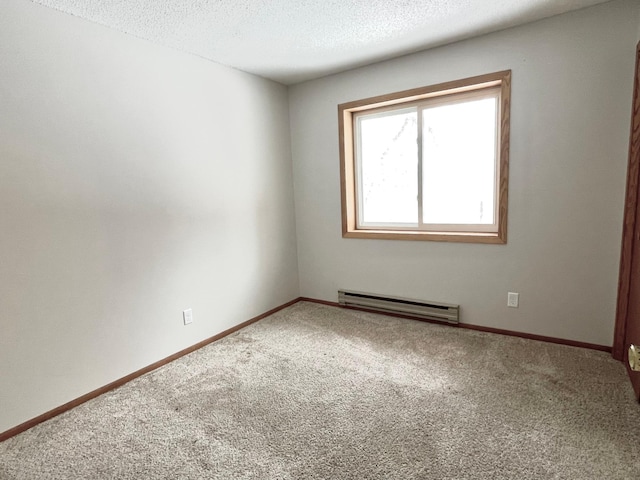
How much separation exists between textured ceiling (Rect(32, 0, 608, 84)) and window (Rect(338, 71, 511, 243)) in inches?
16.5

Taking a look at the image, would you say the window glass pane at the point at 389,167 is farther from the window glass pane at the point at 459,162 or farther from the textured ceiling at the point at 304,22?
the textured ceiling at the point at 304,22

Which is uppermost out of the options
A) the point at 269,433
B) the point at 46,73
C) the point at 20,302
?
the point at 46,73

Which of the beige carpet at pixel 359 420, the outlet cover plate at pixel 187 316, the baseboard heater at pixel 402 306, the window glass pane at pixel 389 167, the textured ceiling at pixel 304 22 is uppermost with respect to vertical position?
the textured ceiling at pixel 304 22

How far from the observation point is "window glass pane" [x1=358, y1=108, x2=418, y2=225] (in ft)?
10.8

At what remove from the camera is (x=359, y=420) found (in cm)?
186

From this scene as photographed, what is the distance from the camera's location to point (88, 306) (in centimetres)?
217

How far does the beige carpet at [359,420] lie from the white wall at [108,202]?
1.07 feet

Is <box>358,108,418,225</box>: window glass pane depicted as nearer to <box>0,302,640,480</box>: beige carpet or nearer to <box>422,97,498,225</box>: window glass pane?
<box>422,97,498,225</box>: window glass pane

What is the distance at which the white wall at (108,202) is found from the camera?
6.14 ft

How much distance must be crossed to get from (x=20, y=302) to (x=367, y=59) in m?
3.05

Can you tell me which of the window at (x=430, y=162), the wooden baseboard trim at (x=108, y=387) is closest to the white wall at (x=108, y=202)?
the wooden baseboard trim at (x=108, y=387)

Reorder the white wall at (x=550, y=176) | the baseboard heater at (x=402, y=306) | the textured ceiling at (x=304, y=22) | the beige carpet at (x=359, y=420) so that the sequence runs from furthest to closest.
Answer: the baseboard heater at (x=402, y=306), the white wall at (x=550, y=176), the textured ceiling at (x=304, y=22), the beige carpet at (x=359, y=420)

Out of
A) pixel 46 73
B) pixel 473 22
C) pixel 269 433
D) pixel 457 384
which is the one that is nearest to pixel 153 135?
pixel 46 73

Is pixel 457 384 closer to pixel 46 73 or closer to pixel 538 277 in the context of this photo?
pixel 538 277
